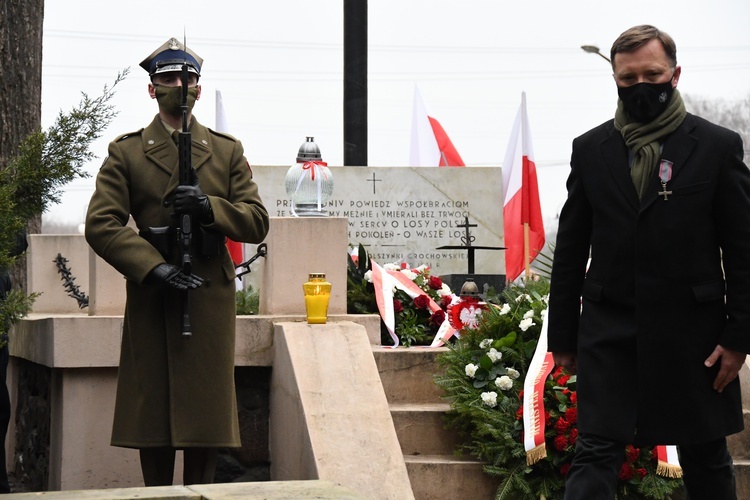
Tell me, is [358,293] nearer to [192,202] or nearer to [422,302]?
[422,302]

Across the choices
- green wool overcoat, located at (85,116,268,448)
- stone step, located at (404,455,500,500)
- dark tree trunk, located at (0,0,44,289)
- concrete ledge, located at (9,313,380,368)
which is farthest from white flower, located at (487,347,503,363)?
dark tree trunk, located at (0,0,44,289)

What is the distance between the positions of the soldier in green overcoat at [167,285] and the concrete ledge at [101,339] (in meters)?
1.27

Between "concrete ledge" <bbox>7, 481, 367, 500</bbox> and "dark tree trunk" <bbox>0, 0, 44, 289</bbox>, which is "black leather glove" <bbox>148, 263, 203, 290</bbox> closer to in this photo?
"concrete ledge" <bbox>7, 481, 367, 500</bbox>

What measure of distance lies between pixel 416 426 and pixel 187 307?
1.79 m

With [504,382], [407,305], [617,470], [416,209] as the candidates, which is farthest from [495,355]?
[416,209]

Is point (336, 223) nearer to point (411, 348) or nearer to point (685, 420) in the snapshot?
point (411, 348)

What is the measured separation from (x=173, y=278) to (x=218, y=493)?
155 centimetres

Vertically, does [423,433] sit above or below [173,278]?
below

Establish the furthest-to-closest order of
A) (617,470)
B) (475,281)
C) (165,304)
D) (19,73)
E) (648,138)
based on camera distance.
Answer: (475,281) < (19,73) < (165,304) < (648,138) < (617,470)

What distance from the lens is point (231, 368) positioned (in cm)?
556

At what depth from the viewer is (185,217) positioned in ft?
17.4

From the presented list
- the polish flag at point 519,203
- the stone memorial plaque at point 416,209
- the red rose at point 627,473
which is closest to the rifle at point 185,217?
the red rose at point 627,473

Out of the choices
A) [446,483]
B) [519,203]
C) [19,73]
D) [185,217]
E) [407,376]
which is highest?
[19,73]

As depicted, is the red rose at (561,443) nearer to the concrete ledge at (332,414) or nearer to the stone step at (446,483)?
the stone step at (446,483)
